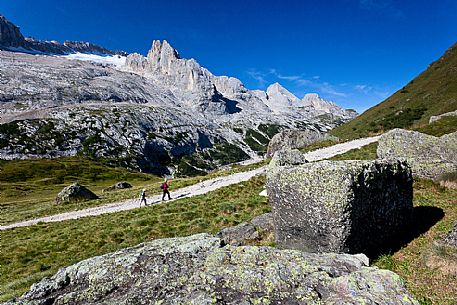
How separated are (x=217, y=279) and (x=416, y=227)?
12841mm

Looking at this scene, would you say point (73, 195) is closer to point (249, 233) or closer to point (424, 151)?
point (249, 233)

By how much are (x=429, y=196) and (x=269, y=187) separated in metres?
13.1

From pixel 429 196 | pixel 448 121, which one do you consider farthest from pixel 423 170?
pixel 448 121

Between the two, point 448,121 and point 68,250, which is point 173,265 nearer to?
point 68,250

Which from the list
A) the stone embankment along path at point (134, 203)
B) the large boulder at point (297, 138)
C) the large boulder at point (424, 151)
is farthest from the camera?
the large boulder at point (297, 138)

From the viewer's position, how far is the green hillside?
60.6m

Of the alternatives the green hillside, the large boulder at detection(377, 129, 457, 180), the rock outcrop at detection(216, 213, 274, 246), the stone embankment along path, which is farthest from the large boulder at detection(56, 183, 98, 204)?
the green hillside

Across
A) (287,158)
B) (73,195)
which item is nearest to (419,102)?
(287,158)

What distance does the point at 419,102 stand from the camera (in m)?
71.9

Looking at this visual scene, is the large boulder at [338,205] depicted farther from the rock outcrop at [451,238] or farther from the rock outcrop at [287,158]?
the rock outcrop at [287,158]

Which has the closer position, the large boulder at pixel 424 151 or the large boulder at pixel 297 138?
the large boulder at pixel 424 151

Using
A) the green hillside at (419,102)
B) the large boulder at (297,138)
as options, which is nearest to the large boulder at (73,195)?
the large boulder at (297,138)

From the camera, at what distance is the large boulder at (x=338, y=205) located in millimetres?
10531

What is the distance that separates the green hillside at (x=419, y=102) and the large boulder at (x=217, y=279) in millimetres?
54217
